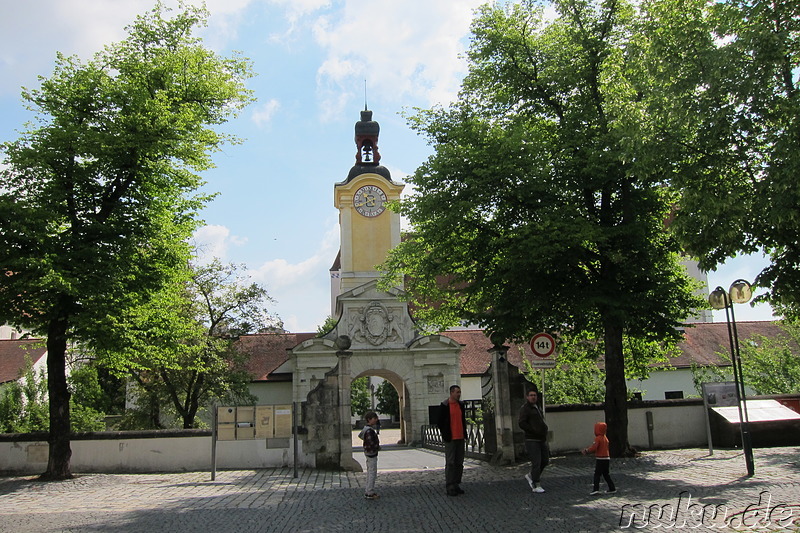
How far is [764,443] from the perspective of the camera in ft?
57.9

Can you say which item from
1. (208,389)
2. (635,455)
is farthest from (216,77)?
(208,389)

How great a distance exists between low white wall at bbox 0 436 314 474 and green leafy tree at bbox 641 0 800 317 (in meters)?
11.0

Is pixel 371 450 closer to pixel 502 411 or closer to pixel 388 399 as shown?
pixel 502 411

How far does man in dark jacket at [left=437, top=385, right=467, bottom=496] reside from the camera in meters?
11.4

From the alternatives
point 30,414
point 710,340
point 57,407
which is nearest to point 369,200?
point 30,414

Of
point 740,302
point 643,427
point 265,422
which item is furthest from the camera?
point 643,427

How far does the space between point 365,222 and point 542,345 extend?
24099 mm

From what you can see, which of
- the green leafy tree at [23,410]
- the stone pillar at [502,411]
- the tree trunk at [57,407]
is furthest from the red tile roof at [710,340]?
the tree trunk at [57,407]

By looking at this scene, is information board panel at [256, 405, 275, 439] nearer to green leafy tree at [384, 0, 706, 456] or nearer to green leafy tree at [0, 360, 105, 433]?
green leafy tree at [384, 0, 706, 456]

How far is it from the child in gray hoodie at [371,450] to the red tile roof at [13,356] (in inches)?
1237

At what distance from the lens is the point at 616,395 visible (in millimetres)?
16750

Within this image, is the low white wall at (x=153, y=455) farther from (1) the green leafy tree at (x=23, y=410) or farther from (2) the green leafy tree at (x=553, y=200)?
(2) the green leafy tree at (x=553, y=200)

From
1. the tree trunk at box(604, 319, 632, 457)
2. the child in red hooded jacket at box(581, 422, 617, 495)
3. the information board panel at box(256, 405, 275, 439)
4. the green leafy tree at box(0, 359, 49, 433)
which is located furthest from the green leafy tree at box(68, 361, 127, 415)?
the child in red hooded jacket at box(581, 422, 617, 495)

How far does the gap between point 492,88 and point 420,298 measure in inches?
252
